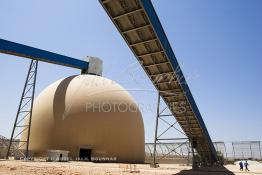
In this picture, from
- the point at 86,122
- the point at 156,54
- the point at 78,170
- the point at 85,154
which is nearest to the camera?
the point at 78,170

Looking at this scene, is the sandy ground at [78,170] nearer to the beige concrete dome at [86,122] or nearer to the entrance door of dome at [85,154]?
the beige concrete dome at [86,122]

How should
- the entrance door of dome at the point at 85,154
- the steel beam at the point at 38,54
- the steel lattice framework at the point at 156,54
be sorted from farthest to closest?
the steel beam at the point at 38,54 < the entrance door of dome at the point at 85,154 < the steel lattice framework at the point at 156,54

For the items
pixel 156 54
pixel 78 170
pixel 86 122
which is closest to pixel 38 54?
pixel 86 122

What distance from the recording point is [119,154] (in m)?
28.8

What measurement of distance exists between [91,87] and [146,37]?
15.4m

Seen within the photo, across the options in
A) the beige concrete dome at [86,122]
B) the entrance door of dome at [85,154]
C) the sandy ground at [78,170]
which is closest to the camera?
the sandy ground at [78,170]

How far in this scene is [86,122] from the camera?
2789cm

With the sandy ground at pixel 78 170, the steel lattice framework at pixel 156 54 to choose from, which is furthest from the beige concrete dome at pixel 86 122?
the sandy ground at pixel 78 170

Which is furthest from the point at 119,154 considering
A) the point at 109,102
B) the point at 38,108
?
the point at 38,108

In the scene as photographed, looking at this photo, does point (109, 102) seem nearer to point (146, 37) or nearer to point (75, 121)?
point (75, 121)

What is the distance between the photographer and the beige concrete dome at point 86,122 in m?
27.4

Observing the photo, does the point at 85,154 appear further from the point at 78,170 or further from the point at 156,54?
the point at 156,54

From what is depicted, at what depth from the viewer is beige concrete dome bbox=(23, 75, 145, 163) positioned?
27384 millimetres

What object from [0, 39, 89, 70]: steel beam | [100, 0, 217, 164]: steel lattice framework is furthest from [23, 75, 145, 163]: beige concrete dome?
[100, 0, 217, 164]: steel lattice framework
